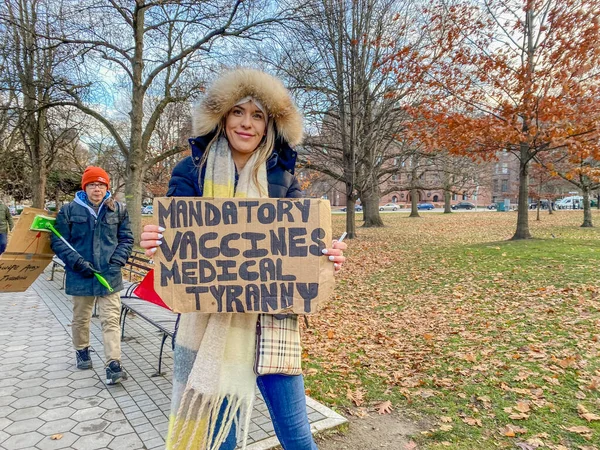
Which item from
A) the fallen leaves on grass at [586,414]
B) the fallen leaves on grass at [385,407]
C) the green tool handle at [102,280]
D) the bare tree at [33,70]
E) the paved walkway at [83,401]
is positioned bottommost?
the fallen leaves on grass at [385,407]

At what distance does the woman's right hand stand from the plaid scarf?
0.92 ft

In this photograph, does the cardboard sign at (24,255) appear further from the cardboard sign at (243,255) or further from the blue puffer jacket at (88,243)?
the cardboard sign at (243,255)

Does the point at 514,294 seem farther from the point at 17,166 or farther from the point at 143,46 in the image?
the point at 17,166

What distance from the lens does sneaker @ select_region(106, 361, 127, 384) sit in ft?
13.1

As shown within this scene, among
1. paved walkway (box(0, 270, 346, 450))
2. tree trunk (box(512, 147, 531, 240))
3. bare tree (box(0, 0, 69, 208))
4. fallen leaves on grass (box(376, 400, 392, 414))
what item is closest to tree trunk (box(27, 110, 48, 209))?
bare tree (box(0, 0, 69, 208))

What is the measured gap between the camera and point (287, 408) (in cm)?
174

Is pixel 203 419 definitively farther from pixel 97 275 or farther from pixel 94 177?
pixel 94 177

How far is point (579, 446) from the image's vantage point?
2.89 metres

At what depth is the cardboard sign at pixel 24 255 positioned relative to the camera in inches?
159

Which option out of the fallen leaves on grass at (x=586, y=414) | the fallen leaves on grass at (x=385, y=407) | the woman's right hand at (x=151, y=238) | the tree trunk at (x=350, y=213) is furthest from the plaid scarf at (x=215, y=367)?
the tree trunk at (x=350, y=213)

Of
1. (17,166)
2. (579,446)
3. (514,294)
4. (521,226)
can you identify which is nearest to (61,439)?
(579,446)

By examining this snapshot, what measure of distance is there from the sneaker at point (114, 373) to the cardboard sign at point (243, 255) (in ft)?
9.45

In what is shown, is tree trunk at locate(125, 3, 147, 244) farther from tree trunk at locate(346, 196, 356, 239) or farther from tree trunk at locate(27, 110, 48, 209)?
tree trunk at locate(346, 196, 356, 239)

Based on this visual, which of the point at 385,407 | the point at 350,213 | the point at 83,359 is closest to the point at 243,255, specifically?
the point at 385,407
